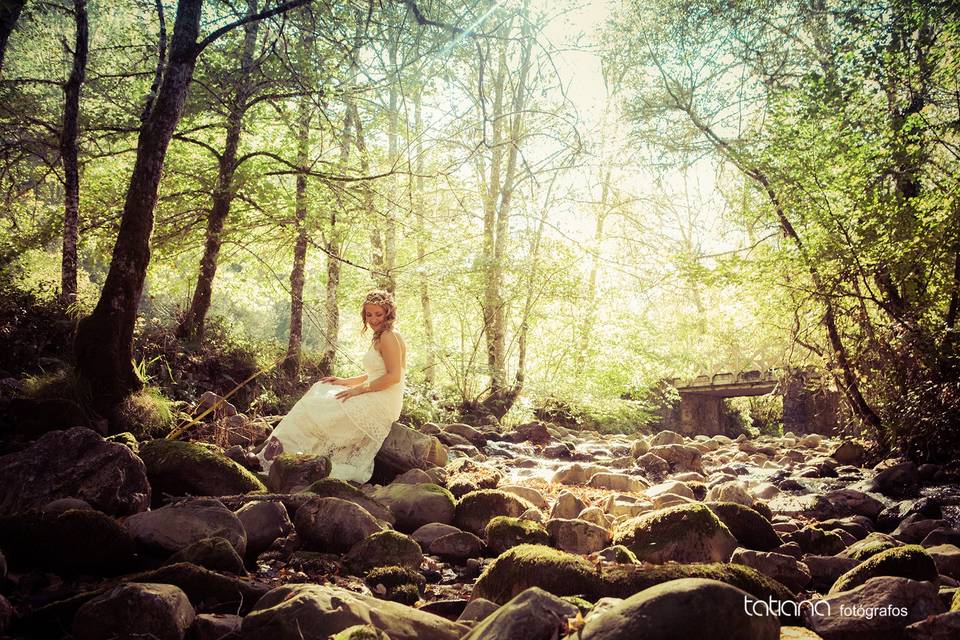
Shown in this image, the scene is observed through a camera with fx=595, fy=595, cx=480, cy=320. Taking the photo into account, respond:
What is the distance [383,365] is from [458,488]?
1.68 meters

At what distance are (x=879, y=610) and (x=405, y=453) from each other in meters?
4.57

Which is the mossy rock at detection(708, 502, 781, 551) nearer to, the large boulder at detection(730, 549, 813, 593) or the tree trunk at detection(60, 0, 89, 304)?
the large boulder at detection(730, 549, 813, 593)

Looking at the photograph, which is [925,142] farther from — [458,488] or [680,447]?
[458,488]

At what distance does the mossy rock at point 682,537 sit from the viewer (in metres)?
3.92

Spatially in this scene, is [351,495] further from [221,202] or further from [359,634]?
[221,202]

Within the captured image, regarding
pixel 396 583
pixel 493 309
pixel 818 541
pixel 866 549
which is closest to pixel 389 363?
pixel 396 583

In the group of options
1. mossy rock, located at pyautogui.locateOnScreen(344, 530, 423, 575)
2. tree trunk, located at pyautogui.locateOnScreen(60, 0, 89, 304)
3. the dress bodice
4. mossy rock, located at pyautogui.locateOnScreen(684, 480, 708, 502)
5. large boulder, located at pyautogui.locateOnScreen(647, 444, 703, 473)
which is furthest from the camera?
large boulder, located at pyautogui.locateOnScreen(647, 444, 703, 473)

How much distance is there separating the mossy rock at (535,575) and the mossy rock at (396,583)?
340mm

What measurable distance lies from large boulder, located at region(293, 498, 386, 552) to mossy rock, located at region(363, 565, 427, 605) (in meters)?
0.46

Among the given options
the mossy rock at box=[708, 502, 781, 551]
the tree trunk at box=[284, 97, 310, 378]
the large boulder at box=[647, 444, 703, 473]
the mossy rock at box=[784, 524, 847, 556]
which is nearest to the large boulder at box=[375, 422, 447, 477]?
the mossy rock at box=[708, 502, 781, 551]

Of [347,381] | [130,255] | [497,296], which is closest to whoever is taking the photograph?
[130,255]

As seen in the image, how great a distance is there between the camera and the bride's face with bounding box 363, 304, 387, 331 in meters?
6.42

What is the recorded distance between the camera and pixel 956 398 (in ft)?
23.5

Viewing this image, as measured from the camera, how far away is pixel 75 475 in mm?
3762
